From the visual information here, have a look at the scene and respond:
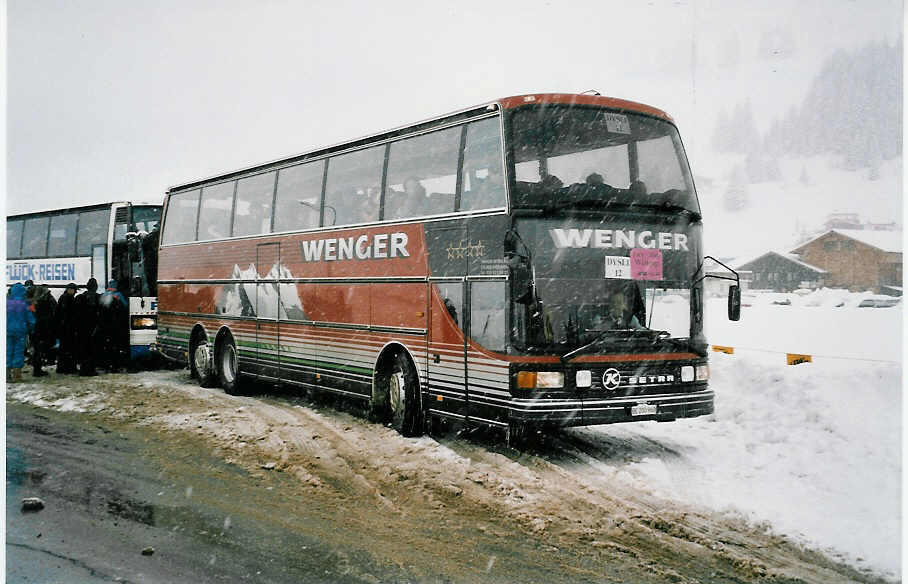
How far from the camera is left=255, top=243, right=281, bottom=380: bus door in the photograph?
33.6ft

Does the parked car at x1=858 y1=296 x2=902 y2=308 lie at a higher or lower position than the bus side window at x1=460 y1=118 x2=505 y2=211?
lower

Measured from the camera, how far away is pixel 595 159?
706 cm

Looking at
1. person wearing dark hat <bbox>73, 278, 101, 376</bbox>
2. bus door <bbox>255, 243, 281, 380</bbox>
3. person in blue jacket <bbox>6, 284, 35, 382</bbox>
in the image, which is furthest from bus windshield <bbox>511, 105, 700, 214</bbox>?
person in blue jacket <bbox>6, 284, 35, 382</bbox>

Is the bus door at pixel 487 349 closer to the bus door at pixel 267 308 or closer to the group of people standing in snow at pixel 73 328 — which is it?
the bus door at pixel 267 308

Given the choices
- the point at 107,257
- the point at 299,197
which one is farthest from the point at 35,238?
the point at 299,197

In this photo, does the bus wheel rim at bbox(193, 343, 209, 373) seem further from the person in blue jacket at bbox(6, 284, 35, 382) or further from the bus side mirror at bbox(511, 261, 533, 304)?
the bus side mirror at bbox(511, 261, 533, 304)

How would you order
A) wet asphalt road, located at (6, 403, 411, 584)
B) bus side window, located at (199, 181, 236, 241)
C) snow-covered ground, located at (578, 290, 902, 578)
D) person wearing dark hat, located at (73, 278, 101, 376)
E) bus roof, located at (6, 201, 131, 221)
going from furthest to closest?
person wearing dark hat, located at (73, 278, 101, 376) → bus side window, located at (199, 181, 236, 241) → bus roof, located at (6, 201, 131, 221) → snow-covered ground, located at (578, 290, 902, 578) → wet asphalt road, located at (6, 403, 411, 584)

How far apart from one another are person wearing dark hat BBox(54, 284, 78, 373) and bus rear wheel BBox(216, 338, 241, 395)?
Answer: 107 inches

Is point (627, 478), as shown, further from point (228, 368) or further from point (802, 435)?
point (228, 368)

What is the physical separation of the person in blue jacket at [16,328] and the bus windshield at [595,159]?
27.6 ft

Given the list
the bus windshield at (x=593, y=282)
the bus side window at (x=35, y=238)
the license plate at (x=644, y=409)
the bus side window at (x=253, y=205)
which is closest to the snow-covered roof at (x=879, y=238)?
the bus windshield at (x=593, y=282)

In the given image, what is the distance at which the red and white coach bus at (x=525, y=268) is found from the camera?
685cm

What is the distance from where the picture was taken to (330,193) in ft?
30.4

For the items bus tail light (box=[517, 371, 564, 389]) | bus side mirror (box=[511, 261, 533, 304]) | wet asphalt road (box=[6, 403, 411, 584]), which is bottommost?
wet asphalt road (box=[6, 403, 411, 584])
